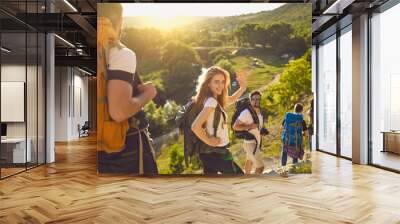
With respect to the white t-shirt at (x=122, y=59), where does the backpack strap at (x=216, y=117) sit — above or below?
below

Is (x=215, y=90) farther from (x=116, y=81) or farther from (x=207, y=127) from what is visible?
(x=116, y=81)

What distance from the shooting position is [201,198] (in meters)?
5.23

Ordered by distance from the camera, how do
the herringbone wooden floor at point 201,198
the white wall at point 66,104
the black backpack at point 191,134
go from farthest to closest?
the white wall at point 66,104, the black backpack at point 191,134, the herringbone wooden floor at point 201,198

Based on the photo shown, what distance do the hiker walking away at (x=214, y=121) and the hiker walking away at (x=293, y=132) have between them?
35.1 inches

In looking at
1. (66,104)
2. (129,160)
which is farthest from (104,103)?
(66,104)

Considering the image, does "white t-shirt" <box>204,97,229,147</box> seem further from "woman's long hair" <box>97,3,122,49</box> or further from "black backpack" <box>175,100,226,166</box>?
"woman's long hair" <box>97,3,122,49</box>

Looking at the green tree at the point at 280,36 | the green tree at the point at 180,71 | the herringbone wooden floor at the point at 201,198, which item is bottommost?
the herringbone wooden floor at the point at 201,198

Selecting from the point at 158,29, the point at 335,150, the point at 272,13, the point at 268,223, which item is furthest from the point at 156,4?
the point at 335,150

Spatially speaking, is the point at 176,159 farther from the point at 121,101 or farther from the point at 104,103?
the point at 104,103

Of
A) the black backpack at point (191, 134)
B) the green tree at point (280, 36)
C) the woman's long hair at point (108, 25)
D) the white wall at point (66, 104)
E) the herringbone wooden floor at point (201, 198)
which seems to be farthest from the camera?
the white wall at point (66, 104)

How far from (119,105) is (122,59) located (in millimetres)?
800

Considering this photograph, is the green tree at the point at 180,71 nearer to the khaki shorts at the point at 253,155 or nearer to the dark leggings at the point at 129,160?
the dark leggings at the point at 129,160

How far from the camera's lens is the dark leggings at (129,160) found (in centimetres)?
703

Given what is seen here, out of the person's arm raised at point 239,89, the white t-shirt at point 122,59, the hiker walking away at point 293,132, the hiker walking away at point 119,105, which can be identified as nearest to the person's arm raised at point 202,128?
the person's arm raised at point 239,89
